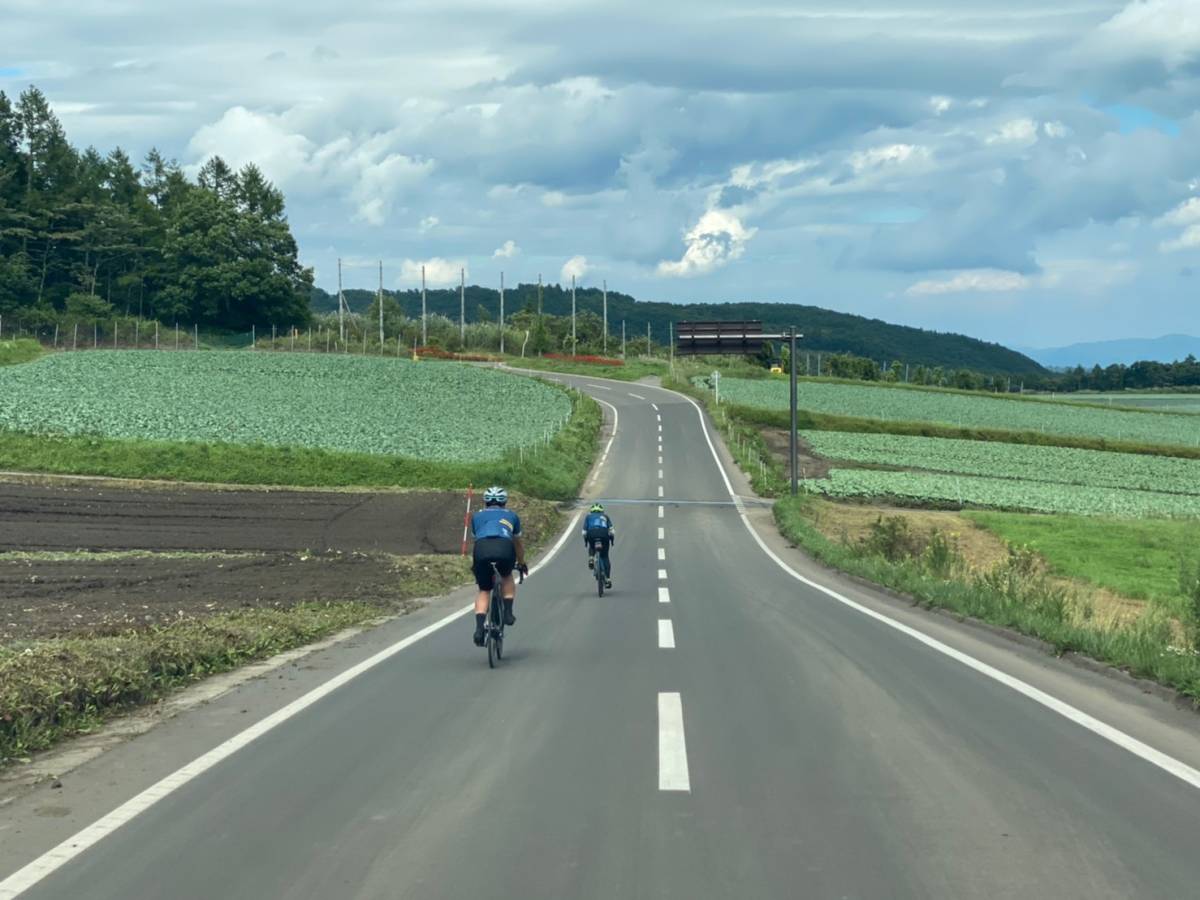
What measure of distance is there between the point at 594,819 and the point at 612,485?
45943mm

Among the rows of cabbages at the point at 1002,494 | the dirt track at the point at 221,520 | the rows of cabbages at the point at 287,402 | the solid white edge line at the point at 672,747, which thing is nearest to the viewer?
the solid white edge line at the point at 672,747

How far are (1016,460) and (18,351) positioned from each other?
60.2 meters

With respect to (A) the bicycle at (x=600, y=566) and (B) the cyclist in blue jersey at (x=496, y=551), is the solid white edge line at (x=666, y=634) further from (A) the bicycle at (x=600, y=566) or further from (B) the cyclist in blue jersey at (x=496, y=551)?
(A) the bicycle at (x=600, y=566)

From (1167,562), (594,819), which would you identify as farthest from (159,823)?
(1167,562)

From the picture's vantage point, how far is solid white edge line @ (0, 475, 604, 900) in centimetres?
566

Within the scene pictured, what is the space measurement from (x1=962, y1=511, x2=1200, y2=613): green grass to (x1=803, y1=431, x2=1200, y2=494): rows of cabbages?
15.7m

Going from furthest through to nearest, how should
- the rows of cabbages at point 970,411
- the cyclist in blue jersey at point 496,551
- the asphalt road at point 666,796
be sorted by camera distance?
the rows of cabbages at point 970,411 → the cyclist in blue jersey at point 496,551 → the asphalt road at point 666,796

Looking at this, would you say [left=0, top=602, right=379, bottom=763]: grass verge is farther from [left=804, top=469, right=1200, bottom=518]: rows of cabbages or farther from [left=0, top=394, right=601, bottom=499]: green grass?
[left=804, top=469, right=1200, bottom=518]: rows of cabbages

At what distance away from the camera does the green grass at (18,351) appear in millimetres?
74438

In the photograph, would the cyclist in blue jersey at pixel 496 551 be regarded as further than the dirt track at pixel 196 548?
No

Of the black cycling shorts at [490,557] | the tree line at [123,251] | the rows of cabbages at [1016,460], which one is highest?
the tree line at [123,251]

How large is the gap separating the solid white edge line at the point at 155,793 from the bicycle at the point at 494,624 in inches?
44.4

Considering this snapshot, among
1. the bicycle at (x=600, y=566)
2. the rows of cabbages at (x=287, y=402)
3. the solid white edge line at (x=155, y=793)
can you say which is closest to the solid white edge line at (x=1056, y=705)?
the bicycle at (x=600, y=566)

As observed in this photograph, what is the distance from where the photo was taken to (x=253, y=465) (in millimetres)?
43406
